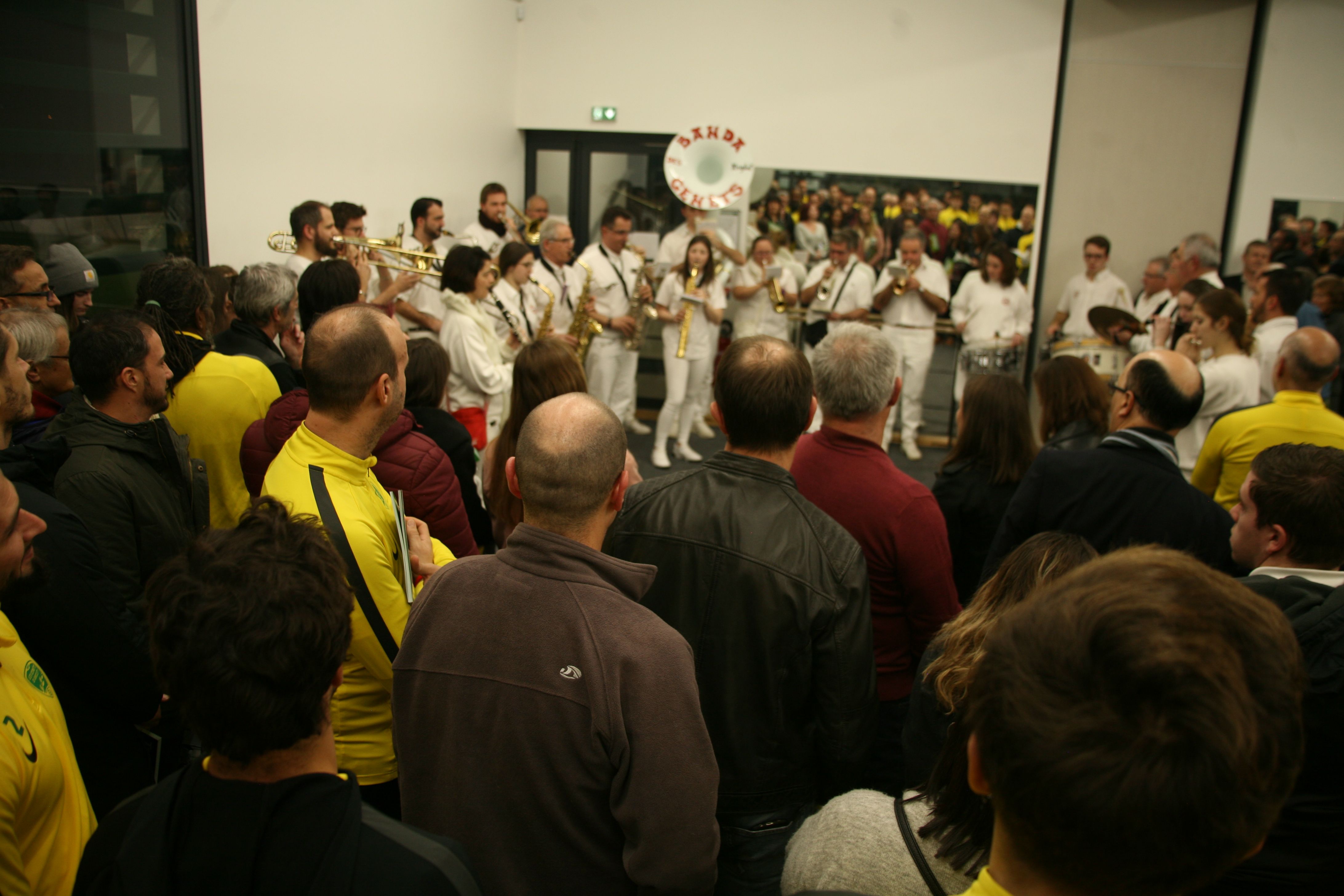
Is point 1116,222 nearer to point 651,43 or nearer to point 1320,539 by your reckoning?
point 651,43

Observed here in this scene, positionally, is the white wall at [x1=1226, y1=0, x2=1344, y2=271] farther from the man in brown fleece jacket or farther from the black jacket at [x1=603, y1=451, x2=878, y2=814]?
the man in brown fleece jacket

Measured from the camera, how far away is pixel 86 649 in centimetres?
173

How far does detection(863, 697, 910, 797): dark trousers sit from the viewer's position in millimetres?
2219

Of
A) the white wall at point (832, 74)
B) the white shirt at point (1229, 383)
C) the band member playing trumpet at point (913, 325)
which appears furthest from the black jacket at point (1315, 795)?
the white wall at point (832, 74)

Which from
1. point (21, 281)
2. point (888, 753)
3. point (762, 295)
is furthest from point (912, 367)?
point (21, 281)

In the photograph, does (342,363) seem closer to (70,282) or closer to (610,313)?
(70,282)

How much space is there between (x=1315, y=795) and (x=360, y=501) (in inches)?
76.5

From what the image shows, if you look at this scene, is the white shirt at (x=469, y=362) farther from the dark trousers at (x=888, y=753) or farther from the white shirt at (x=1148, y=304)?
the white shirt at (x=1148, y=304)

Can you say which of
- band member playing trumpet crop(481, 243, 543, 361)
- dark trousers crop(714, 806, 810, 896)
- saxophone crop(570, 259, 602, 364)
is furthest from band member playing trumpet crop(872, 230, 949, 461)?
dark trousers crop(714, 806, 810, 896)

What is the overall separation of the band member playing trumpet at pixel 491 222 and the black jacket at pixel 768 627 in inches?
224

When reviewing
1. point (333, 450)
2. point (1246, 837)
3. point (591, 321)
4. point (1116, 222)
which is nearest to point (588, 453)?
point (333, 450)

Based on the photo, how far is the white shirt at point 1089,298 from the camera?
25.9ft

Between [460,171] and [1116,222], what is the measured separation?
20.3 feet

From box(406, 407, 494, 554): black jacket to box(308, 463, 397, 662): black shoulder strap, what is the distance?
3.35 ft
